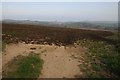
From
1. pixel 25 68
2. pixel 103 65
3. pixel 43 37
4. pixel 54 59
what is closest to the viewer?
pixel 25 68

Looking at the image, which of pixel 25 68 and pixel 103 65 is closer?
pixel 25 68

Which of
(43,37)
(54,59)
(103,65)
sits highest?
(43,37)

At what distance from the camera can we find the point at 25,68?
848 centimetres

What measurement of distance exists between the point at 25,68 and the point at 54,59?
7.52 feet

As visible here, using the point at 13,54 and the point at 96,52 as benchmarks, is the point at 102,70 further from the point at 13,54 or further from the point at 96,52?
the point at 13,54

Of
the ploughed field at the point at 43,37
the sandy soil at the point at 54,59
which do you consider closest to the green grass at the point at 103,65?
the sandy soil at the point at 54,59

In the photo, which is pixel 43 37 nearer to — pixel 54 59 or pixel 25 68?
pixel 54 59

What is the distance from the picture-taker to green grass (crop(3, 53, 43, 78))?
8125 mm

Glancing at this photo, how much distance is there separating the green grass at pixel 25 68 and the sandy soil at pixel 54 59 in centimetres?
26

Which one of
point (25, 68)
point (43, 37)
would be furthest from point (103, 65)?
point (43, 37)

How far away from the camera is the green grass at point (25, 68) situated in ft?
26.7

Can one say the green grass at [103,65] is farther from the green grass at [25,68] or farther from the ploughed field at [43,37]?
the ploughed field at [43,37]

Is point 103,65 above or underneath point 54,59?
underneath

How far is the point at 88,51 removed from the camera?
12.5m
